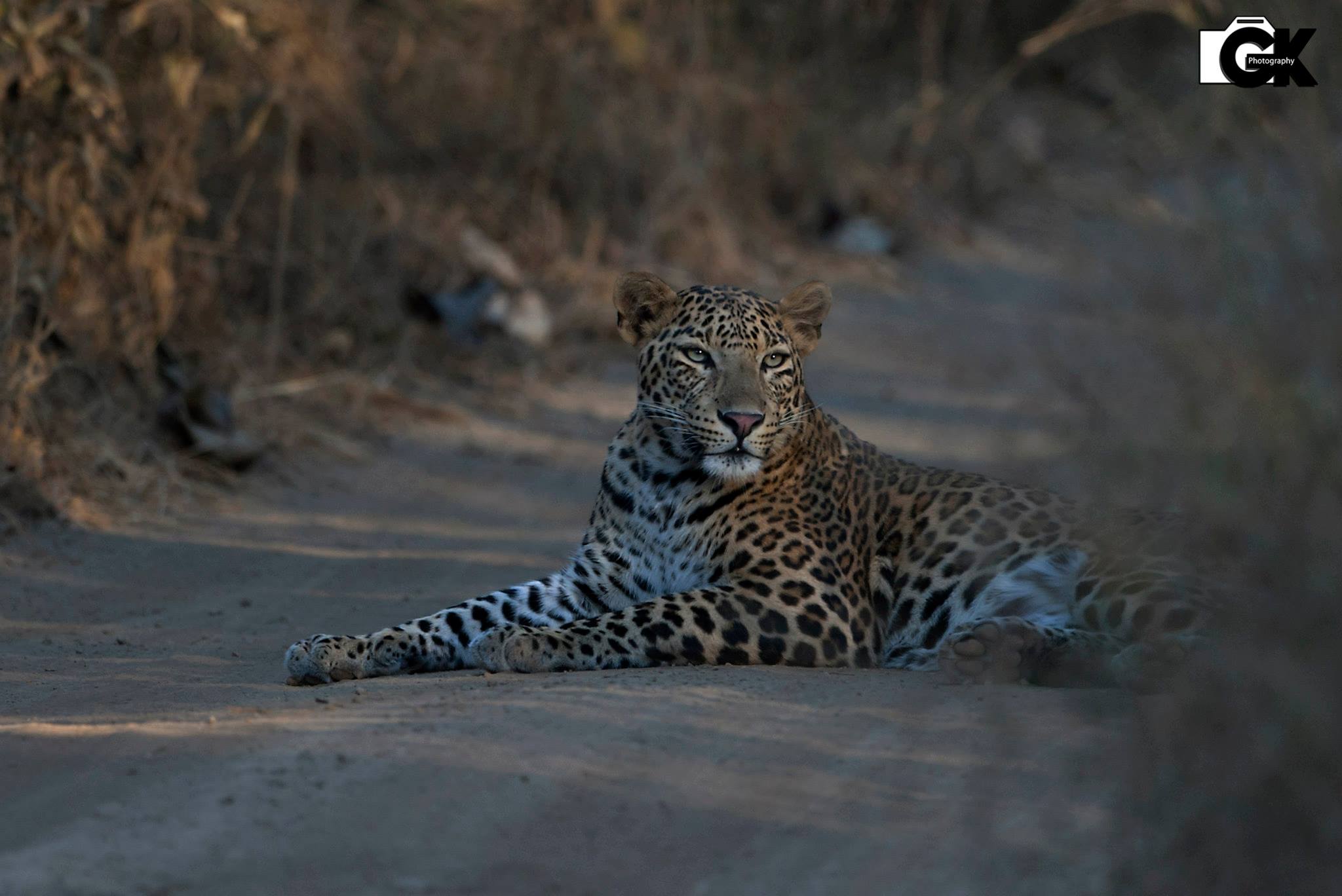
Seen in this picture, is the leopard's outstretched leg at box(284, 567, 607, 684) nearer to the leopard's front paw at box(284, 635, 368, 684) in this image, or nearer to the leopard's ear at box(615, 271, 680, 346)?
the leopard's front paw at box(284, 635, 368, 684)

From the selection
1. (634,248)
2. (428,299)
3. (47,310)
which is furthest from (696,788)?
(634,248)

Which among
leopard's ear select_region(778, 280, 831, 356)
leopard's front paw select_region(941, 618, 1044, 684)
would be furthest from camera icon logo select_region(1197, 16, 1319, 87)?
leopard's front paw select_region(941, 618, 1044, 684)

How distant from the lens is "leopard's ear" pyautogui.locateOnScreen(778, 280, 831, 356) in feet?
24.2

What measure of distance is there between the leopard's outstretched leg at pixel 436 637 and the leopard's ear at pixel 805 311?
1.44 m

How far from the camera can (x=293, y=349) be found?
12.6 metres

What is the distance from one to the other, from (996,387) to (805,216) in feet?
46.4

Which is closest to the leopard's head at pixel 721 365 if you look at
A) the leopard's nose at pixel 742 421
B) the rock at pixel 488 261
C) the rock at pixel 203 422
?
the leopard's nose at pixel 742 421

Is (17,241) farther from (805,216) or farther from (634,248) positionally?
(805,216)

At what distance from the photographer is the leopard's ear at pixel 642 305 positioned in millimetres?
7305

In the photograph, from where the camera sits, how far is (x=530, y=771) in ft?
15.2

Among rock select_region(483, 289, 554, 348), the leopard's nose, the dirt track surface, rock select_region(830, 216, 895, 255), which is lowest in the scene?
the dirt track surface

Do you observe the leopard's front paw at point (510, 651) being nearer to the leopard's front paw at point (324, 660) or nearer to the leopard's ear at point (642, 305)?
the leopard's front paw at point (324, 660)

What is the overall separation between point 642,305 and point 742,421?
961 millimetres

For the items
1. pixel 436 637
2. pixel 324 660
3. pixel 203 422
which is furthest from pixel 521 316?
pixel 324 660
